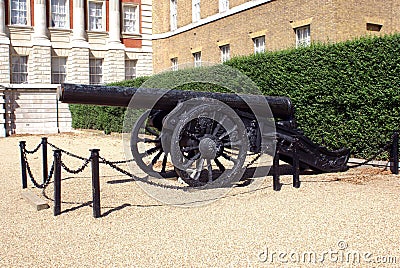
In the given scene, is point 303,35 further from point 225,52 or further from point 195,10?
point 195,10

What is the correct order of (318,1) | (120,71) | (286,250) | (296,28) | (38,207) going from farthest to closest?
1. (120,71)
2. (296,28)
3. (318,1)
4. (38,207)
5. (286,250)

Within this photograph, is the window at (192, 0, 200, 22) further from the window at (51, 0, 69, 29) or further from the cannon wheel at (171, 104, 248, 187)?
the cannon wheel at (171, 104, 248, 187)

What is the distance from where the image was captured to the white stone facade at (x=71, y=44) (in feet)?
92.4

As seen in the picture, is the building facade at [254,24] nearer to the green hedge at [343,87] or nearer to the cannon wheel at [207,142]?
the cannon wheel at [207,142]

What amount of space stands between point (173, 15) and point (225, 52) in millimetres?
7812

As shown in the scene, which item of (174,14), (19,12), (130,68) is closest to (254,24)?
(174,14)

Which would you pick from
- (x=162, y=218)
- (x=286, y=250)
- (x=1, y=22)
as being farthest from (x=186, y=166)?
(x=1, y=22)

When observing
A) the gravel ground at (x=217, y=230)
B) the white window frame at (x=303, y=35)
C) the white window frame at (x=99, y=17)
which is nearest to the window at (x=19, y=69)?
the white window frame at (x=99, y=17)

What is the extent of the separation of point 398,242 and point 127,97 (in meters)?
4.00

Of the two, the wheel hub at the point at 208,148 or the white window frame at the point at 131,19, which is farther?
the white window frame at the point at 131,19

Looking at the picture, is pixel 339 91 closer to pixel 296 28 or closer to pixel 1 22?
pixel 296 28

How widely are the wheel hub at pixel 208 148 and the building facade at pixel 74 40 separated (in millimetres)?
24237

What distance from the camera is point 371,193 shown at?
7234mm

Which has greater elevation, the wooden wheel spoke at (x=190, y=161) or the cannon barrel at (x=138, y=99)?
the cannon barrel at (x=138, y=99)
